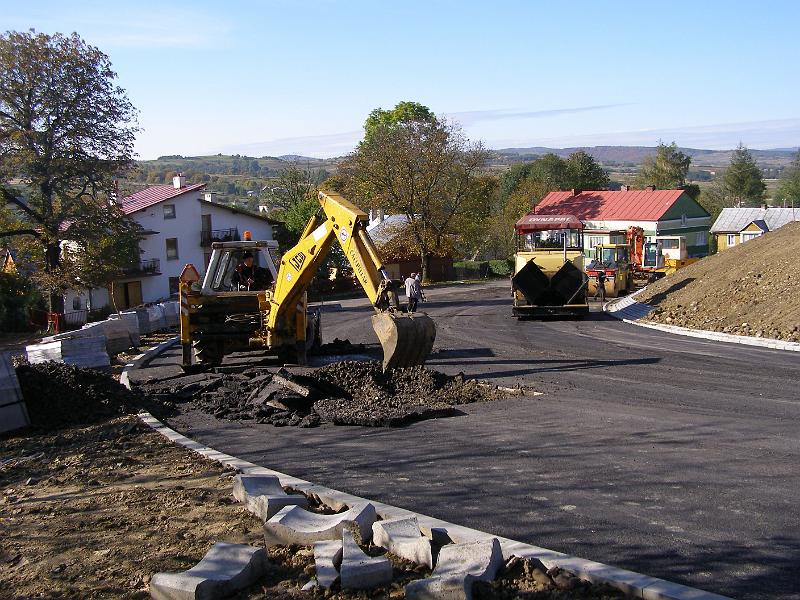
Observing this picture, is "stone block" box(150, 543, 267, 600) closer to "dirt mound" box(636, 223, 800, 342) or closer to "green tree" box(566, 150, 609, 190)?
"dirt mound" box(636, 223, 800, 342)

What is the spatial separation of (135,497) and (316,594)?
3.08 m

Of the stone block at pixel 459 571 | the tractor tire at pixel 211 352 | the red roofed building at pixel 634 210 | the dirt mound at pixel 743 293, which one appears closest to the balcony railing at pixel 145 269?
the red roofed building at pixel 634 210

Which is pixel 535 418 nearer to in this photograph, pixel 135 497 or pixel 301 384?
pixel 301 384

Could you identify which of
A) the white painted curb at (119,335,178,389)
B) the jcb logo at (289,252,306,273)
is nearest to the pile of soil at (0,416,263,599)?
the jcb logo at (289,252,306,273)

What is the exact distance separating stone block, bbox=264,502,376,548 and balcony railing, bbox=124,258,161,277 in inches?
1853

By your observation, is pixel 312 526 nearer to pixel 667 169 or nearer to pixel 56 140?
pixel 56 140

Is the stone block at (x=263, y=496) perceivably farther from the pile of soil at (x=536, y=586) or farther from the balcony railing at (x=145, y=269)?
the balcony railing at (x=145, y=269)

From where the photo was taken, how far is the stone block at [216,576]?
5.05 m

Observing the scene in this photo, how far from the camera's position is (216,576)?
5.18 metres

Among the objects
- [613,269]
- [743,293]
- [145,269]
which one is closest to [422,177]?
[145,269]

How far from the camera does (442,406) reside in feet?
40.2

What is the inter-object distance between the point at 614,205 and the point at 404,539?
6237 centimetres

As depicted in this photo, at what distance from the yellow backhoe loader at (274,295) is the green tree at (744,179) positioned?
9762 centimetres

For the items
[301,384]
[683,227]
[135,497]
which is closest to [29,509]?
[135,497]
